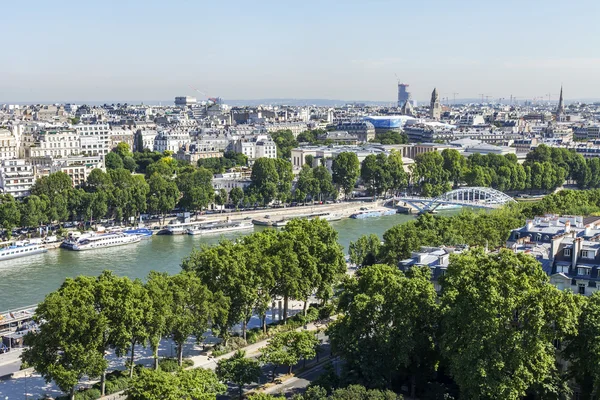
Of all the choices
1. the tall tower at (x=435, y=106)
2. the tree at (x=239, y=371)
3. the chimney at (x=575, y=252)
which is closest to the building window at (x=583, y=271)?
the chimney at (x=575, y=252)

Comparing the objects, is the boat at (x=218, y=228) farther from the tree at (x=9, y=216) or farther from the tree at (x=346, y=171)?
the tree at (x=346, y=171)

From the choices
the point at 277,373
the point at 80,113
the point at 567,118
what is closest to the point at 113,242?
the point at 277,373

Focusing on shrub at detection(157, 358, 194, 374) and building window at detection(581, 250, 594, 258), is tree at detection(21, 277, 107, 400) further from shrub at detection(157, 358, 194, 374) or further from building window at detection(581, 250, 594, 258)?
building window at detection(581, 250, 594, 258)

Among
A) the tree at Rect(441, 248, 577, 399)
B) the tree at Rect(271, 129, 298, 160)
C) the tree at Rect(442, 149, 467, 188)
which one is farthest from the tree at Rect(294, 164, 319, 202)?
the tree at Rect(441, 248, 577, 399)

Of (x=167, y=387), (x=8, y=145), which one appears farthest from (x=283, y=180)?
(x=167, y=387)

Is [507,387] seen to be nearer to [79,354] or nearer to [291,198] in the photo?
[79,354]

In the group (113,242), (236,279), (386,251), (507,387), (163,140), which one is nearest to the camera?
(507,387)

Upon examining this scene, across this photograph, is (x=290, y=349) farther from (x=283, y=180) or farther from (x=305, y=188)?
(x=283, y=180)
